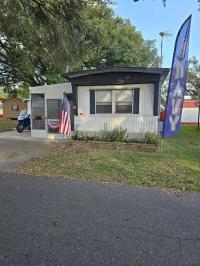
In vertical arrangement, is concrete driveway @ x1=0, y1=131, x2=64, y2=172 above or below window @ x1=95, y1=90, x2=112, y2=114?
below

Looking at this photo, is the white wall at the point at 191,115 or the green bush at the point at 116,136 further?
the white wall at the point at 191,115

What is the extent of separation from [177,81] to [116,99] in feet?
15.4

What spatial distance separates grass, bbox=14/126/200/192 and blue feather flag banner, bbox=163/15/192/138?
3.29 feet

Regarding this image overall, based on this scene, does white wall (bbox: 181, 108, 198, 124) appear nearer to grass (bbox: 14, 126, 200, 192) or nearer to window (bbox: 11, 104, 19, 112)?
grass (bbox: 14, 126, 200, 192)

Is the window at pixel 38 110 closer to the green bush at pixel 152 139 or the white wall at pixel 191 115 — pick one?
the green bush at pixel 152 139

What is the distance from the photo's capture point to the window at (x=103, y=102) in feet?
38.4

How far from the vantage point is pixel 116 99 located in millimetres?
11625

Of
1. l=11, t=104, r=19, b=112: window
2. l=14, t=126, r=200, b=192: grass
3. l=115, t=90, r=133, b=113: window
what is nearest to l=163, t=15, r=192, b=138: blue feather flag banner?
l=14, t=126, r=200, b=192: grass

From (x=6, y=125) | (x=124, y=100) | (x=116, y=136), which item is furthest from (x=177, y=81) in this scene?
(x=6, y=125)

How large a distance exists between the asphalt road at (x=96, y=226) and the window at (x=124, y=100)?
6587 millimetres

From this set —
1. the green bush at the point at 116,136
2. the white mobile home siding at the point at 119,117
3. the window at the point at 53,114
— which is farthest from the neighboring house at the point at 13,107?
the green bush at the point at 116,136

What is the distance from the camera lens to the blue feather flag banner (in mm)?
6699

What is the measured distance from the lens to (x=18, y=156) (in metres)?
8.56

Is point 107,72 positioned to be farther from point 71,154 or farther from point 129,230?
point 129,230
